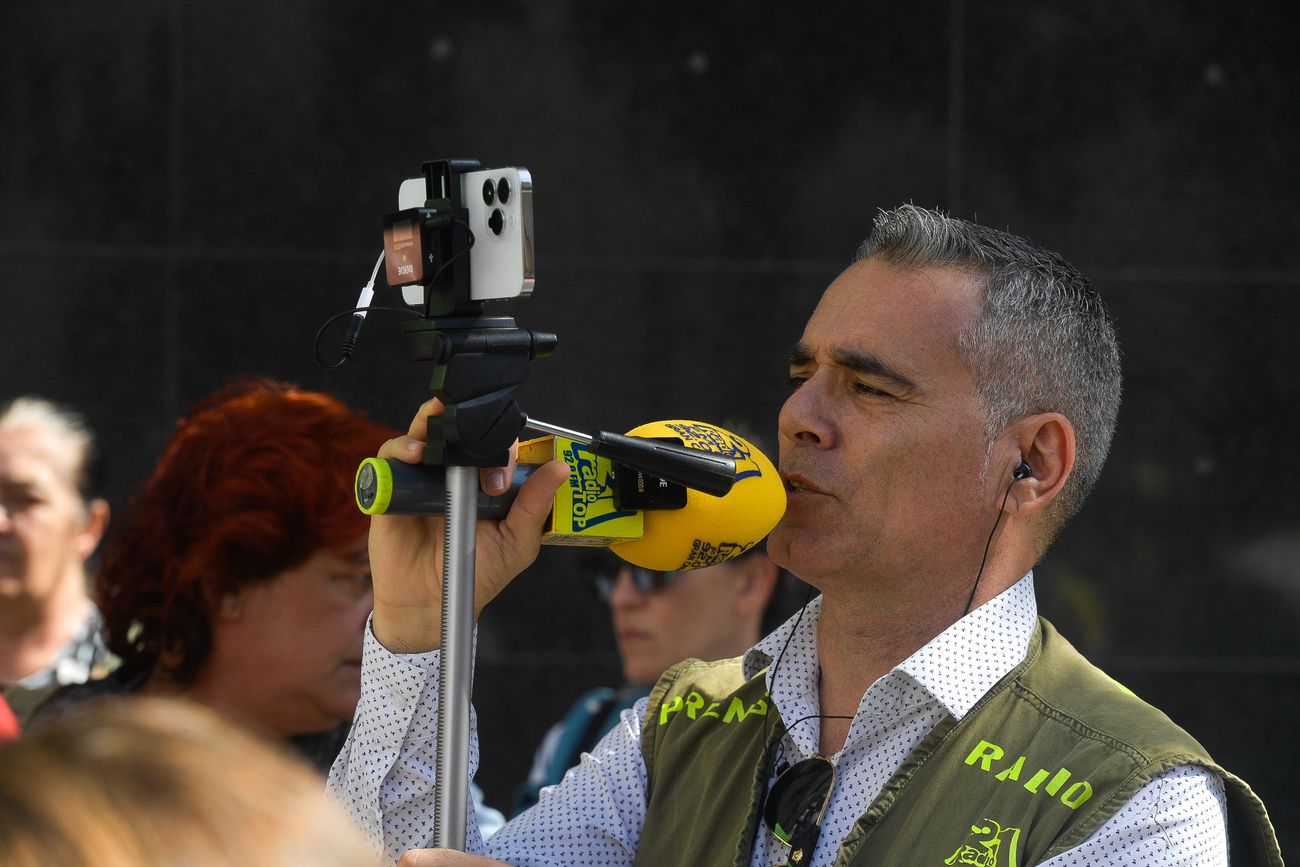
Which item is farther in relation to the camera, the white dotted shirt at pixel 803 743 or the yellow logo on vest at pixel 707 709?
the yellow logo on vest at pixel 707 709

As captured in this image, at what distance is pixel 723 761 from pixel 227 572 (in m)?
1.10

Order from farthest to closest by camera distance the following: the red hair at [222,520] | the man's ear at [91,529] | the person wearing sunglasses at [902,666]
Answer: the man's ear at [91,529] < the red hair at [222,520] < the person wearing sunglasses at [902,666]

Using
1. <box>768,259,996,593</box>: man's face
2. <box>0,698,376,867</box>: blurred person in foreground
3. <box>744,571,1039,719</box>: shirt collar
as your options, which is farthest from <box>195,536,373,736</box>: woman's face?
<box>0,698,376,867</box>: blurred person in foreground

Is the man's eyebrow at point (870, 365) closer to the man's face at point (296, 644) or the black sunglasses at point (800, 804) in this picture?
the black sunglasses at point (800, 804)

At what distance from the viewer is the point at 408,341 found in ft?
4.96

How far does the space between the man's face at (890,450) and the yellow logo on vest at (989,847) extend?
0.38 meters

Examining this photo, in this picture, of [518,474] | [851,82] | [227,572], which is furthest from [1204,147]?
[518,474]

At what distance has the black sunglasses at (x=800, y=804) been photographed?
Answer: 5.99 feet

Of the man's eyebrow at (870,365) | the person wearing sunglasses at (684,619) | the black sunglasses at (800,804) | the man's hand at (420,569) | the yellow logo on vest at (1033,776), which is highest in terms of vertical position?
the man's eyebrow at (870,365)

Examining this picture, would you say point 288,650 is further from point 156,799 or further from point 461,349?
point 156,799

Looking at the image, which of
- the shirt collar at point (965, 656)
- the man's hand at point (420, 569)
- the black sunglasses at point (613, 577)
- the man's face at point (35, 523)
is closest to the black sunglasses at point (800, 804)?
the shirt collar at point (965, 656)

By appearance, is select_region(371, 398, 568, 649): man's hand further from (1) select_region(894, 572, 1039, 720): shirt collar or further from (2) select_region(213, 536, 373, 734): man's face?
(2) select_region(213, 536, 373, 734): man's face

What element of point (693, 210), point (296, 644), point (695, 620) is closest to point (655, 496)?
point (296, 644)

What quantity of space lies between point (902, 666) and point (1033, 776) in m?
0.21
